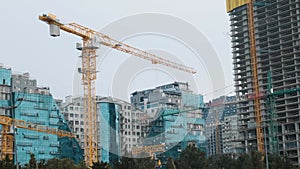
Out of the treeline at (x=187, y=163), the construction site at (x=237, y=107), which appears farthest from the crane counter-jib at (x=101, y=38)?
the treeline at (x=187, y=163)

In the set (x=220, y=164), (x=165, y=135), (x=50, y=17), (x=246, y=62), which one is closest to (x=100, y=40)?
(x=50, y=17)

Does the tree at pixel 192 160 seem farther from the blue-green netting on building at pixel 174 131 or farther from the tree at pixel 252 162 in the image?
the blue-green netting on building at pixel 174 131

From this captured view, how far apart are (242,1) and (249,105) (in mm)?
20253

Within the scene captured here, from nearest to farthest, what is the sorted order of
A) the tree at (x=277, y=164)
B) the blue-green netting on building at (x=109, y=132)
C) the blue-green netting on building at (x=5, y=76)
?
the tree at (x=277, y=164) → the blue-green netting on building at (x=5, y=76) → the blue-green netting on building at (x=109, y=132)

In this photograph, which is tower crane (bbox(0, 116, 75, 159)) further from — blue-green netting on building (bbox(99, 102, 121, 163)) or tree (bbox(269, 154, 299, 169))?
tree (bbox(269, 154, 299, 169))

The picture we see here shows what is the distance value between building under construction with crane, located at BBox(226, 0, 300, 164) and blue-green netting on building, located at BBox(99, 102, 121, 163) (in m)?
23.6

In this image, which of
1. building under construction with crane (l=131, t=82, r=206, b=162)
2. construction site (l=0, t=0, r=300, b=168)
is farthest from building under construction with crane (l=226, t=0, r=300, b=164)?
building under construction with crane (l=131, t=82, r=206, b=162)

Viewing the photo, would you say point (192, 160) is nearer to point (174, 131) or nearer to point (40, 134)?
point (40, 134)

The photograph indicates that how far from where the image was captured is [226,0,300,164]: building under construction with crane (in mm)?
88875

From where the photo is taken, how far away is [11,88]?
→ 282ft

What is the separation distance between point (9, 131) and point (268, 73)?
47.0 meters

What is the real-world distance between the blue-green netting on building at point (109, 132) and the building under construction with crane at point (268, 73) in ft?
77.3

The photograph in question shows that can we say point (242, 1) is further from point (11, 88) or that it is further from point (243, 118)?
point (11, 88)

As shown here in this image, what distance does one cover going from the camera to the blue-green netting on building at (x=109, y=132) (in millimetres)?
97688
